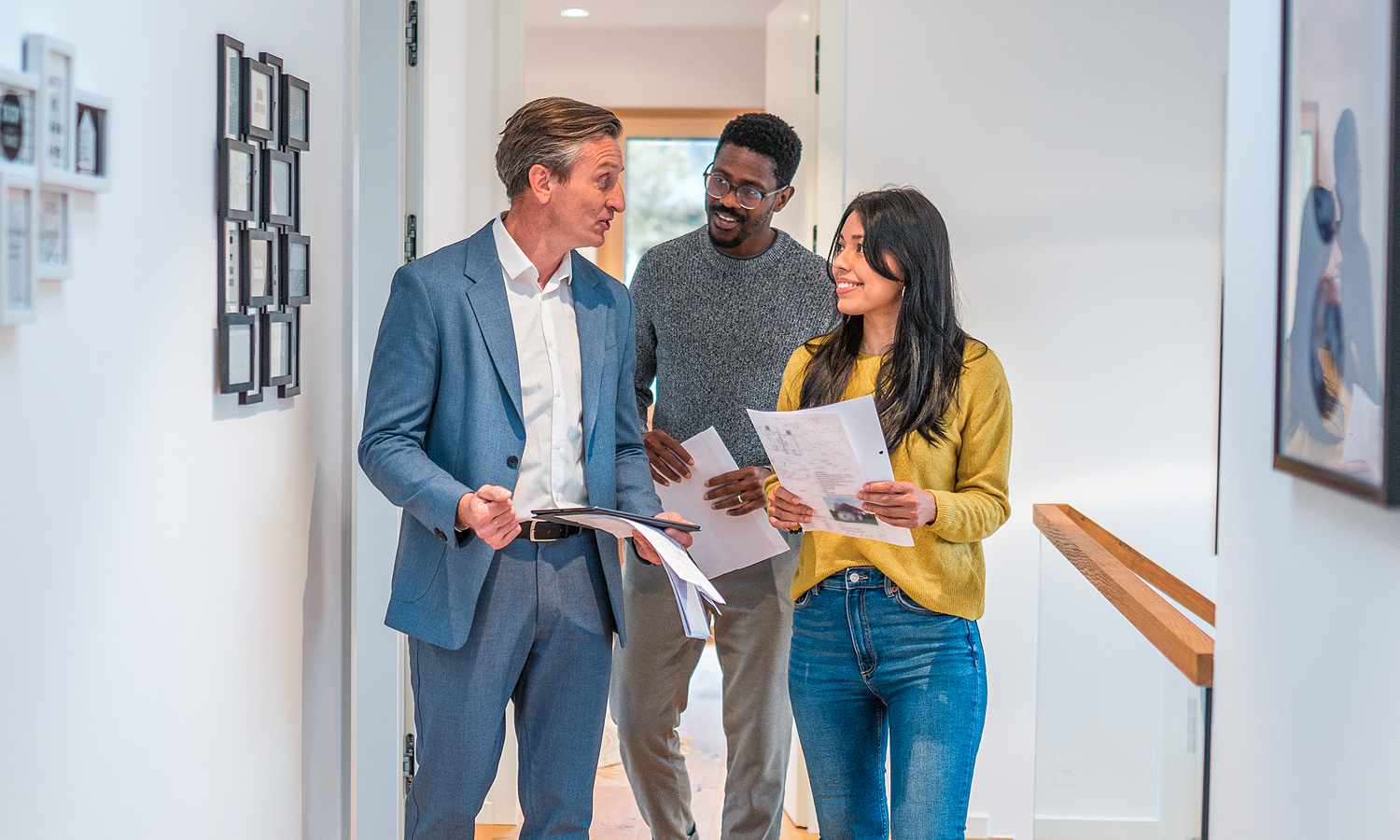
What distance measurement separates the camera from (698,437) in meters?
2.16

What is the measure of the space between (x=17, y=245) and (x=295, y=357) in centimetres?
73

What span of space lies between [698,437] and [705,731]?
2165 mm

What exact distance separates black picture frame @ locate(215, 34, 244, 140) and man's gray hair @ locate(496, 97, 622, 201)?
39cm

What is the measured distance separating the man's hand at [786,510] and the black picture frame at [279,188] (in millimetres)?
878

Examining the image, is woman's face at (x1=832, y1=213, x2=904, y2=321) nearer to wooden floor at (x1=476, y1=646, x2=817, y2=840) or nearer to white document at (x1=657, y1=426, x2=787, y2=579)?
white document at (x1=657, y1=426, x2=787, y2=579)

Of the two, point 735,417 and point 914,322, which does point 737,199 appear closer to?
point 735,417

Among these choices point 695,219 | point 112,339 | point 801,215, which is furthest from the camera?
point 695,219

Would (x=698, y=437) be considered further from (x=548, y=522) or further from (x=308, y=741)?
(x=308, y=741)

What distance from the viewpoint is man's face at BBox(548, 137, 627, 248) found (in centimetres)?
172

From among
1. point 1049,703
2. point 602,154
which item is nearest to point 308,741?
point 602,154

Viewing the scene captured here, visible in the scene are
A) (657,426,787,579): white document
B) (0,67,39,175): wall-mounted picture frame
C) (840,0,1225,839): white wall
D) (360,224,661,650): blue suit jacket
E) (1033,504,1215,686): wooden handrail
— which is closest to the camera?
(0,67,39,175): wall-mounted picture frame

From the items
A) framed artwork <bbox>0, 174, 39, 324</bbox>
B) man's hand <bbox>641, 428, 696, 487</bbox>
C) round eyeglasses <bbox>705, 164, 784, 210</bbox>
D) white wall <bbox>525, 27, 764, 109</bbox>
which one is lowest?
man's hand <bbox>641, 428, 696, 487</bbox>

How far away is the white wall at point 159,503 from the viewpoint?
1.11 metres

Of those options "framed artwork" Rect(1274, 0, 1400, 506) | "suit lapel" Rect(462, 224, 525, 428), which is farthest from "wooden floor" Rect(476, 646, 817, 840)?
"framed artwork" Rect(1274, 0, 1400, 506)
